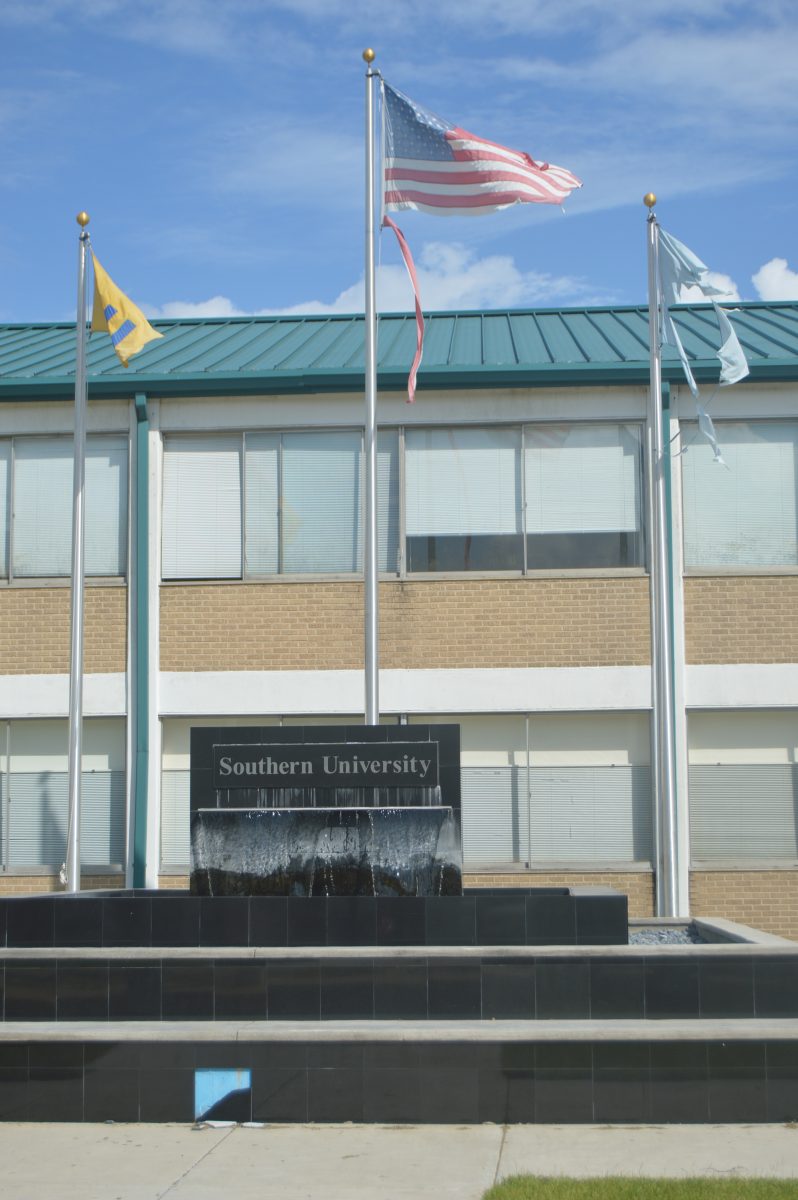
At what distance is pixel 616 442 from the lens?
1842 centimetres

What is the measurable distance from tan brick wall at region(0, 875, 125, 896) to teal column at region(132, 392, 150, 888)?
1.23 feet

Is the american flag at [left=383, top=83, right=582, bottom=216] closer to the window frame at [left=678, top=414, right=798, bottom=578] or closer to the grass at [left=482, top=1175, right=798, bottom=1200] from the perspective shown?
the window frame at [left=678, top=414, right=798, bottom=578]

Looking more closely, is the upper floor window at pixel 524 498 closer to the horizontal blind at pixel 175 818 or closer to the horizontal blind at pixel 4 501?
the horizontal blind at pixel 175 818

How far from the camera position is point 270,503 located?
18609 millimetres

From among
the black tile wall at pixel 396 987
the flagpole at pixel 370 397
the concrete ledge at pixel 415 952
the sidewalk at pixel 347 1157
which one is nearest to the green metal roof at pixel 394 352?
the flagpole at pixel 370 397

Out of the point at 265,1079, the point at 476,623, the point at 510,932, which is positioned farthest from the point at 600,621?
the point at 265,1079

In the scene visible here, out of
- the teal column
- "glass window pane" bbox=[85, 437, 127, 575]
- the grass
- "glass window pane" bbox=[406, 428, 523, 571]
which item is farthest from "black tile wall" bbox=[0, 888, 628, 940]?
"glass window pane" bbox=[85, 437, 127, 575]

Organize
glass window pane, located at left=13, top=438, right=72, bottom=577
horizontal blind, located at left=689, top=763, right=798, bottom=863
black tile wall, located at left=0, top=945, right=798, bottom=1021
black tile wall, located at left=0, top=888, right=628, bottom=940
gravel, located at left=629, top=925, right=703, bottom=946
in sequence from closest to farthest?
black tile wall, located at left=0, top=945, right=798, bottom=1021 < black tile wall, located at left=0, top=888, right=628, bottom=940 < gravel, located at left=629, top=925, right=703, bottom=946 < horizontal blind, located at left=689, top=763, right=798, bottom=863 < glass window pane, located at left=13, top=438, right=72, bottom=577

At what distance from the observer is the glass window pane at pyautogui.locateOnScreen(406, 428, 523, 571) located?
18391mm

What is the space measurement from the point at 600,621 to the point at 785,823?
3.36 metres

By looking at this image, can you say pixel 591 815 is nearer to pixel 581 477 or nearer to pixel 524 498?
pixel 524 498

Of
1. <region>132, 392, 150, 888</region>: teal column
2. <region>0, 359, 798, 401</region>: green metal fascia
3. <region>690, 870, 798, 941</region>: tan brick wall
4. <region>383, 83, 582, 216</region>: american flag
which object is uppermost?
<region>383, 83, 582, 216</region>: american flag

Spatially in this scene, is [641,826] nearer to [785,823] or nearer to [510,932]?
[785,823]

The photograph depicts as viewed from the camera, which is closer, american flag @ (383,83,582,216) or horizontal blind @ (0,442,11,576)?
american flag @ (383,83,582,216)
